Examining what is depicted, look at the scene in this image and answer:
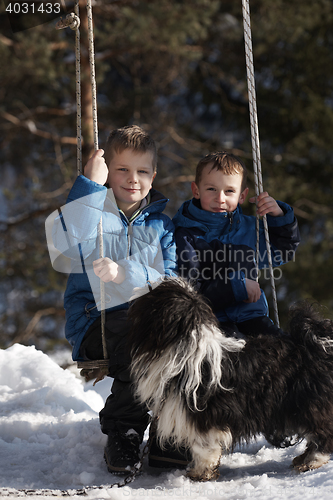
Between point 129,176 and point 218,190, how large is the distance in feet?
1.77

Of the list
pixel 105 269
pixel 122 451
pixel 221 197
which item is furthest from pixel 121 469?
pixel 221 197

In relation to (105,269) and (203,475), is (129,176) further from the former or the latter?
(203,475)

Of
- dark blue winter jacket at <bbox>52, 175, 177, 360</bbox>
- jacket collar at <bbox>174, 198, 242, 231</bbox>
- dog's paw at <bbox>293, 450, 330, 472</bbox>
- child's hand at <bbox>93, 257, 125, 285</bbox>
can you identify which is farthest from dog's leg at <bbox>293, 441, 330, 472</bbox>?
jacket collar at <bbox>174, 198, 242, 231</bbox>

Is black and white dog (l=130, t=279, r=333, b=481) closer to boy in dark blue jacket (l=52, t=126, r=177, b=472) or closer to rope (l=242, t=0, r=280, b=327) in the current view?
boy in dark blue jacket (l=52, t=126, r=177, b=472)

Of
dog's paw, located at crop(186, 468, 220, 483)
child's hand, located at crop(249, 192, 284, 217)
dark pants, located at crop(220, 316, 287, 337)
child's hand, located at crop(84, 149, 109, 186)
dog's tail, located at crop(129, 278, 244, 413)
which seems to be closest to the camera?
dog's tail, located at crop(129, 278, 244, 413)

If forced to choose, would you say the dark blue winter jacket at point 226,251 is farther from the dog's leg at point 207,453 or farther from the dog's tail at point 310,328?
the dog's leg at point 207,453

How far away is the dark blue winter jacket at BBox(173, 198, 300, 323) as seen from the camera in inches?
97.5

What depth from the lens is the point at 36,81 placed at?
7895mm

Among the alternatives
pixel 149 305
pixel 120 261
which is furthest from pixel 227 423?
pixel 120 261

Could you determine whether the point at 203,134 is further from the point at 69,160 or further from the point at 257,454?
the point at 257,454

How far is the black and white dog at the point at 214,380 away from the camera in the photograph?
6.11ft

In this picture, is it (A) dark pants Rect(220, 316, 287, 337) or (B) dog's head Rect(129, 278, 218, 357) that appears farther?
(A) dark pants Rect(220, 316, 287, 337)

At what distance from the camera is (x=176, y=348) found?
6.07 feet

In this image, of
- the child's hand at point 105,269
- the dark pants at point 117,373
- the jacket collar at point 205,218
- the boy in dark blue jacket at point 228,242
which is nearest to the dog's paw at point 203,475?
the dark pants at point 117,373
